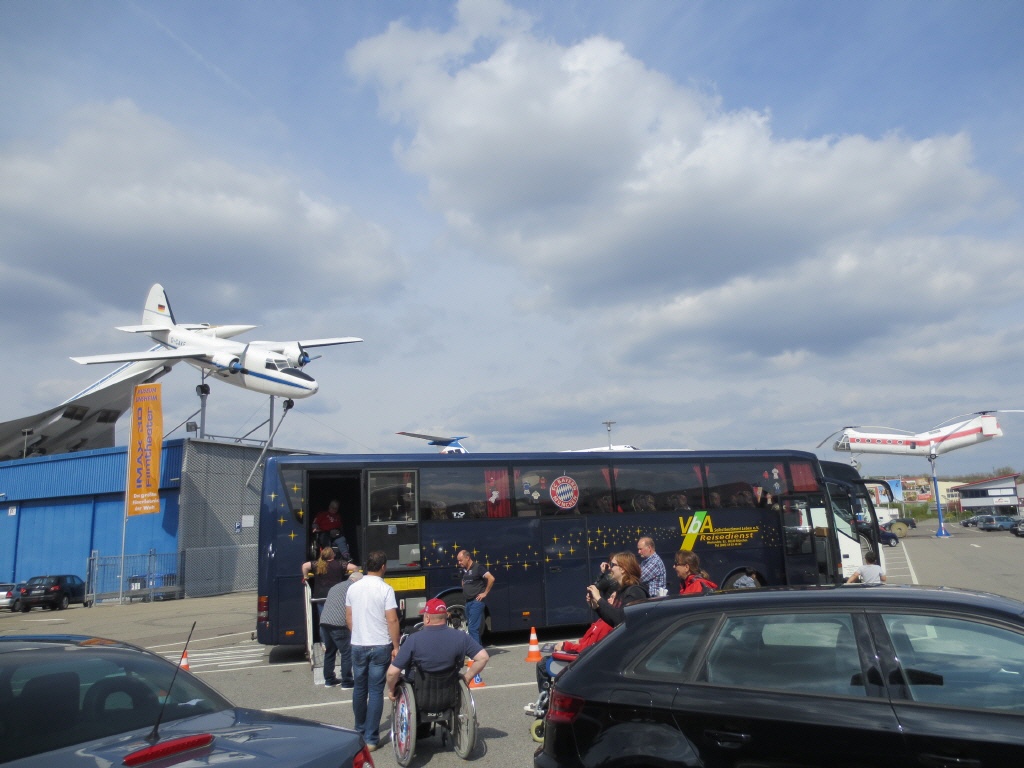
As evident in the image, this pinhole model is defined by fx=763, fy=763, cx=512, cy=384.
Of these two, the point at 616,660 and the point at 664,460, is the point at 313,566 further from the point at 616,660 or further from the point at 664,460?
the point at 616,660

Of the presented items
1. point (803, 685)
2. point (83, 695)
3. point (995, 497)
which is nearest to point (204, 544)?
point (83, 695)

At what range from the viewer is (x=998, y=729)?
3248mm

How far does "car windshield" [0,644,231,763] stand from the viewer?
326cm

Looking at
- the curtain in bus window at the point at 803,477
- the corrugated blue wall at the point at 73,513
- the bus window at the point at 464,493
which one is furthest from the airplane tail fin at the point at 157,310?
the curtain in bus window at the point at 803,477

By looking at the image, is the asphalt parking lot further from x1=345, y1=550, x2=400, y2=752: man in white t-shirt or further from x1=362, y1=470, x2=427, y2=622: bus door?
x1=362, y1=470, x2=427, y2=622: bus door

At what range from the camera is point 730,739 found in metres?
3.58

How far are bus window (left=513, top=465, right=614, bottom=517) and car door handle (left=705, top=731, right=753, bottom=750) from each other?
10280mm

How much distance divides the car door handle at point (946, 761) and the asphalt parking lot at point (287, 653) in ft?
12.6

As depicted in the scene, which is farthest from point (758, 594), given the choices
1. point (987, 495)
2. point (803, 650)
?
point (987, 495)

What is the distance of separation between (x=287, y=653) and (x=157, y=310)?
38.7 meters

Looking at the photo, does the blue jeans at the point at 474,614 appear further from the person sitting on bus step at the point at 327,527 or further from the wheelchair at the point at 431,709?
the wheelchair at the point at 431,709

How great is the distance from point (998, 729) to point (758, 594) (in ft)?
3.99

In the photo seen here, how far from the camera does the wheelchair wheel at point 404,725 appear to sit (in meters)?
6.37

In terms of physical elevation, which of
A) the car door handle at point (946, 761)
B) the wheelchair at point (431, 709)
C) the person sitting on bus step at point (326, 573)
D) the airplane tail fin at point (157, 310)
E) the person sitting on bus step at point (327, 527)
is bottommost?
the wheelchair at point (431, 709)
